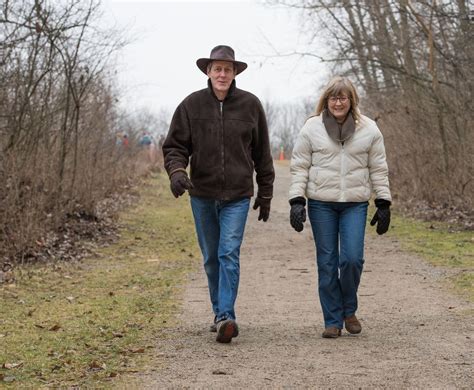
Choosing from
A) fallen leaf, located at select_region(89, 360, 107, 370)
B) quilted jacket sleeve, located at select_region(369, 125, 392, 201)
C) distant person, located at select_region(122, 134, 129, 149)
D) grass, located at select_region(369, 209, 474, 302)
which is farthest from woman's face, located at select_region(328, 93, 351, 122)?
distant person, located at select_region(122, 134, 129, 149)

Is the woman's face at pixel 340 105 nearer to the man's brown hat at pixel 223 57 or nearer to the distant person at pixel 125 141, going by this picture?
the man's brown hat at pixel 223 57

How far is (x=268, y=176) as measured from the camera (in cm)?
756

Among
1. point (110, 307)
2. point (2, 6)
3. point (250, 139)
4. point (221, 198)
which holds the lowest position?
point (110, 307)

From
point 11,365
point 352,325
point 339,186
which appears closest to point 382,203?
point 339,186

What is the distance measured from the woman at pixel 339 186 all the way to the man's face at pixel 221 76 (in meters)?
0.69

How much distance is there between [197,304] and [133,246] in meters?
6.53

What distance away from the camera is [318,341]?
699cm

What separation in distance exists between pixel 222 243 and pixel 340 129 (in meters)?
Answer: 1.25

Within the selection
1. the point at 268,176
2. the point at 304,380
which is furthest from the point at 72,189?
the point at 304,380

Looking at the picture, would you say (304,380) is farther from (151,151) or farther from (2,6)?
(151,151)

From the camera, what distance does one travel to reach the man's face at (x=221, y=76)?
23.7ft

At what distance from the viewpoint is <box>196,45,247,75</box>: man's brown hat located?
7.22m

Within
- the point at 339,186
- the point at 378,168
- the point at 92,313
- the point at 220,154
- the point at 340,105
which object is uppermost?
the point at 340,105

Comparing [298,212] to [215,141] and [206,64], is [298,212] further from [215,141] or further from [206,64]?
[206,64]
